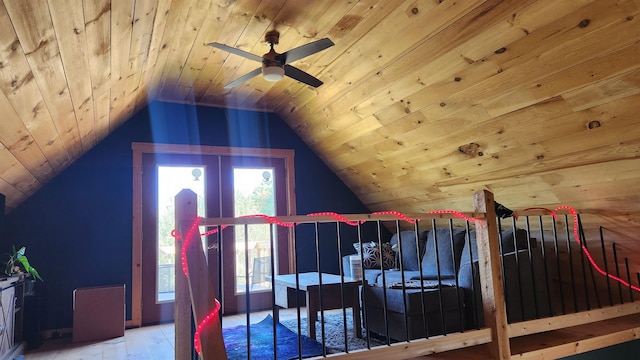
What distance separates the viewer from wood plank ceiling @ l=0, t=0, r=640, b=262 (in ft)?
7.31

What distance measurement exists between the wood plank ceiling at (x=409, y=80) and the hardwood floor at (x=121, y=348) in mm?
1444

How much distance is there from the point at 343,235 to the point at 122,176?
9.56 feet

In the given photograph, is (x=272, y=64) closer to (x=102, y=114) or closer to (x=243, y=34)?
(x=243, y=34)

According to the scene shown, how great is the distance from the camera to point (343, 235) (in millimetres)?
5875

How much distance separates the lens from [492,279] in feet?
8.74

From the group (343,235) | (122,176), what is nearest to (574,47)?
(343,235)

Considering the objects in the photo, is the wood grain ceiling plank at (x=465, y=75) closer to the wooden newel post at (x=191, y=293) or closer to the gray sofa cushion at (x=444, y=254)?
the gray sofa cushion at (x=444, y=254)

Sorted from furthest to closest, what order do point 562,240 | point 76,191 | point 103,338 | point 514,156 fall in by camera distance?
point 76,191 < point 103,338 < point 562,240 < point 514,156

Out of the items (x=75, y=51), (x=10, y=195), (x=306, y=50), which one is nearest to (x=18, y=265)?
(x=10, y=195)

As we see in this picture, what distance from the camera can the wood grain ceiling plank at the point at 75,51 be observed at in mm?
1758

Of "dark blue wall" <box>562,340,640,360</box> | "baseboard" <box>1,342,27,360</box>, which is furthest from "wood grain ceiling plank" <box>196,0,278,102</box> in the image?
"dark blue wall" <box>562,340,640,360</box>

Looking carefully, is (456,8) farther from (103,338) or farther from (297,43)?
(103,338)

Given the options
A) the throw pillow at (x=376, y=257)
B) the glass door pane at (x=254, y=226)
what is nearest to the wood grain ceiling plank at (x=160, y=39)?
the glass door pane at (x=254, y=226)

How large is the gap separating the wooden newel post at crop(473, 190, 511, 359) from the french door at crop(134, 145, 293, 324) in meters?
2.47
